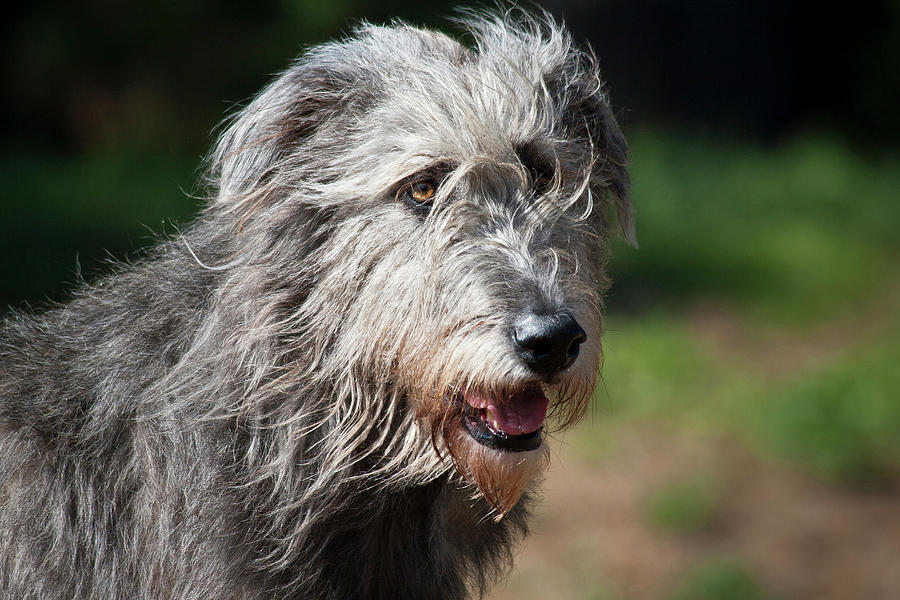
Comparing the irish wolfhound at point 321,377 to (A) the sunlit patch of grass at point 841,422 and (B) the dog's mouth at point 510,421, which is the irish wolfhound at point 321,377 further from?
(A) the sunlit patch of grass at point 841,422

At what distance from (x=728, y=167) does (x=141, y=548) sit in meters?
12.3

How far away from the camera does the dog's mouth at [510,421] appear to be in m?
2.99

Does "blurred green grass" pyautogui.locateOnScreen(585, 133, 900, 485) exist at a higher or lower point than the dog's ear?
lower

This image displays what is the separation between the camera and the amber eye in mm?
3156

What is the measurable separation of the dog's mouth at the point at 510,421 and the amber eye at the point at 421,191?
2.09 feet

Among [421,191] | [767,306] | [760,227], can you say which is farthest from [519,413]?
[760,227]

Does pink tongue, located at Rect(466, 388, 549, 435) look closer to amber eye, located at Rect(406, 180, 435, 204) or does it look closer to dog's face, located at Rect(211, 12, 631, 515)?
dog's face, located at Rect(211, 12, 631, 515)

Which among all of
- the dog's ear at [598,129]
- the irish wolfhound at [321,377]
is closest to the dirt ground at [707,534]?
the dog's ear at [598,129]

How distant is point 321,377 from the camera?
10.3 feet

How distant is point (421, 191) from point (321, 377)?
0.65 metres

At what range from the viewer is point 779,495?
6.37m

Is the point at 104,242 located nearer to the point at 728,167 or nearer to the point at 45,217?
the point at 45,217

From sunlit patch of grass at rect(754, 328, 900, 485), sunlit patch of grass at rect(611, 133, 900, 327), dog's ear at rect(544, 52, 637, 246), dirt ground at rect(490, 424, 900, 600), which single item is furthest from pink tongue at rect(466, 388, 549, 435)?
sunlit patch of grass at rect(611, 133, 900, 327)

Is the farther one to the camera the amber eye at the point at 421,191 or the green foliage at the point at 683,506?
the green foliage at the point at 683,506
